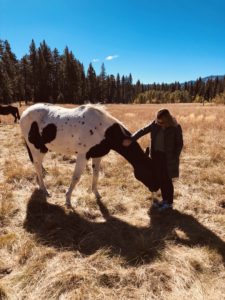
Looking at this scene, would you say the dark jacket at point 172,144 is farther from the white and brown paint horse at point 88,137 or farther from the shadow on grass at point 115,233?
the shadow on grass at point 115,233

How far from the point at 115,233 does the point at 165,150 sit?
190 cm

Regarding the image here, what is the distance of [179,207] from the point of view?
194 inches

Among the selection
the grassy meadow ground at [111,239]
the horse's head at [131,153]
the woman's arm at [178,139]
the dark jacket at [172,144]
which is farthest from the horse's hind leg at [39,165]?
the woman's arm at [178,139]

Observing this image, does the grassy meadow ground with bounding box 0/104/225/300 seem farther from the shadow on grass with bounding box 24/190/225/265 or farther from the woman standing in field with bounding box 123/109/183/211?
the woman standing in field with bounding box 123/109/183/211

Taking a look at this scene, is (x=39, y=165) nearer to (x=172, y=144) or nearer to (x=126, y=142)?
(x=126, y=142)

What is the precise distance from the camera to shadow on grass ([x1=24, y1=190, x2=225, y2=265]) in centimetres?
355

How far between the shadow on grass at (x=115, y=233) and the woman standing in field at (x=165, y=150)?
43 centimetres

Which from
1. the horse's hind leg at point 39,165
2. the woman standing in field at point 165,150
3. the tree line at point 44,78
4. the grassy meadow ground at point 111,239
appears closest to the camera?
the grassy meadow ground at point 111,239

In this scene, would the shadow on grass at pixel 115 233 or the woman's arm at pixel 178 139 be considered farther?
the woman's arm at pixel 178 139

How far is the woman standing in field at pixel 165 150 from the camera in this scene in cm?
458

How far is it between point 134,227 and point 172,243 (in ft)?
2.51

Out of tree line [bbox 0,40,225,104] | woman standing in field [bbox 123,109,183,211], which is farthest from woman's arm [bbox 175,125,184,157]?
tree line [bbox 0,40,225,104]

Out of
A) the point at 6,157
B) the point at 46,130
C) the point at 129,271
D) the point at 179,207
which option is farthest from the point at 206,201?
the point at 6,157

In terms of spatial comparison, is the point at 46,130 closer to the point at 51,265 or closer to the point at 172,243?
the point at 51,265
